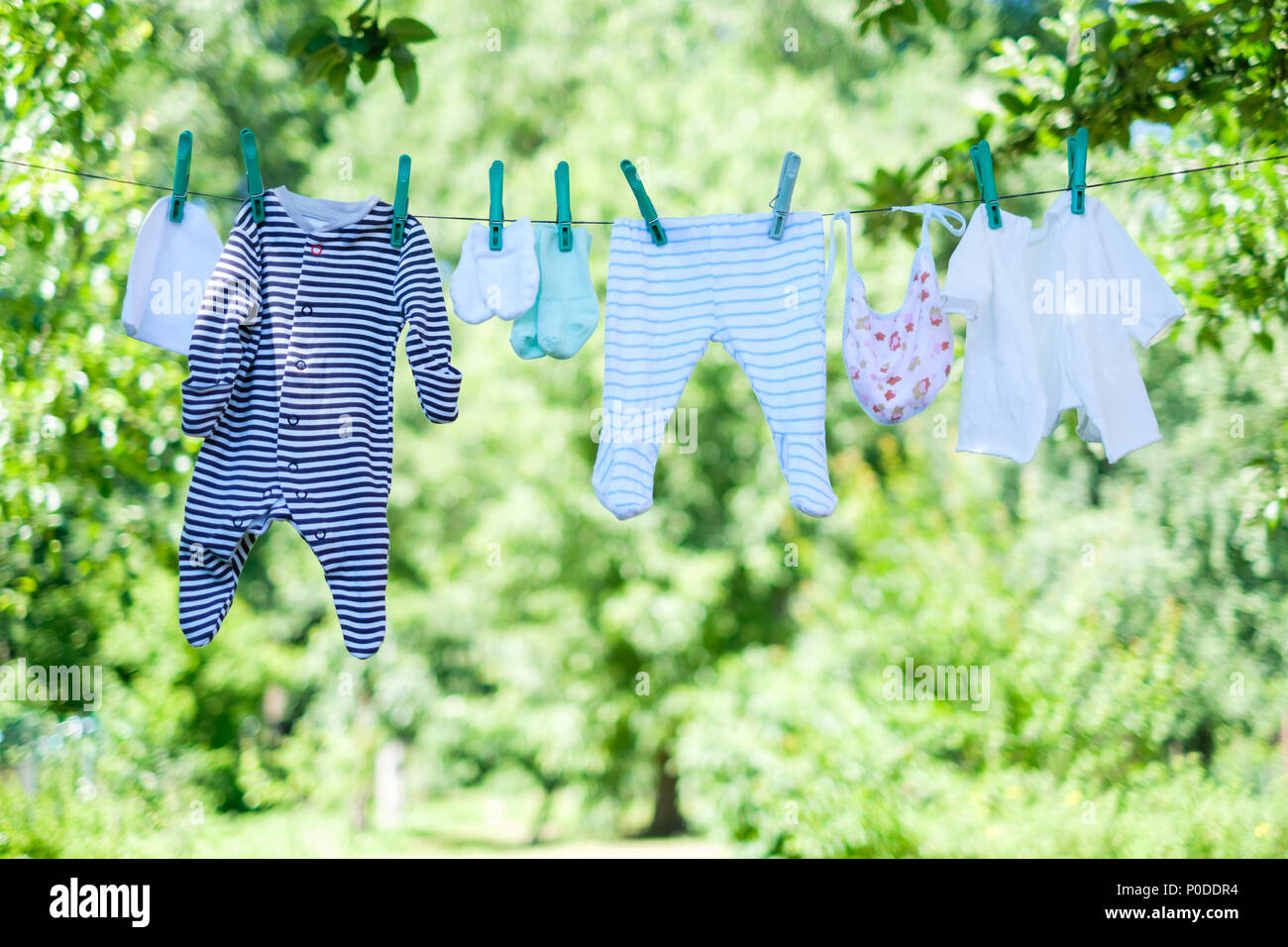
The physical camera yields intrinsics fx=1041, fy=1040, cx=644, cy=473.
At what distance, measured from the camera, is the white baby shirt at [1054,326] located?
2232mm

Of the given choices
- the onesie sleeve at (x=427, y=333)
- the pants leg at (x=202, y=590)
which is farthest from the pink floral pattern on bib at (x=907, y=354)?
the pants leg at (x=202, y=590)

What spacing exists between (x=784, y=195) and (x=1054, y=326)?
658mm

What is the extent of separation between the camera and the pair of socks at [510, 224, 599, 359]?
7.77ft

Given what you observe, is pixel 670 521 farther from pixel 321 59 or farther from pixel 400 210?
pixel 400 210

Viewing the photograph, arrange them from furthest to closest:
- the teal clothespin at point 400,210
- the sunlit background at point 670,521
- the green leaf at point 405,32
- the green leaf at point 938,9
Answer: the sunlit background at point 670,521
the green leaf at point 938,9
the green leaf at point 405,32
the teal clothespin at point 400,210

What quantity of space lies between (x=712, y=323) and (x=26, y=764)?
16.4 feet

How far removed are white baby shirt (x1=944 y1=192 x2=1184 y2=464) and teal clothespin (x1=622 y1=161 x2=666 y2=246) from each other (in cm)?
65

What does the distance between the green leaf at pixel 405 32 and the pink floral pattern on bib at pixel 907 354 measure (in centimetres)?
133

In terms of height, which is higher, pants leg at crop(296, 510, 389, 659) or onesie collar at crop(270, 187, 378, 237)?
onesie collar at crop(270, 187, 378, 237)

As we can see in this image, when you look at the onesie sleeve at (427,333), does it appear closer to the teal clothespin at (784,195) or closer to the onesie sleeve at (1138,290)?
the teal clothespin at (784,195)

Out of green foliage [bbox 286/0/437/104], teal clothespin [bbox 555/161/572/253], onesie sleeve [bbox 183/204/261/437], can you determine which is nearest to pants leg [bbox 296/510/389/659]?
onesie sleeve [bbox 183/204/261/437]

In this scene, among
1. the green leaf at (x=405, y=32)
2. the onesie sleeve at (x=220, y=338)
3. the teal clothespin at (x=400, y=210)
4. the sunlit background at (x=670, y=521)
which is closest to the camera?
the onesie sleeve at (x=220, y=338)

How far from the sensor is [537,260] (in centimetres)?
238

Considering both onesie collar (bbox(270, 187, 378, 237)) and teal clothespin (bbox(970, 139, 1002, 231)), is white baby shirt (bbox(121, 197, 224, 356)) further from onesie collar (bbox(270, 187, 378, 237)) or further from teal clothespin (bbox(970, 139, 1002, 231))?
teal clothespin (bbox(970, 139, 1002, 231))
